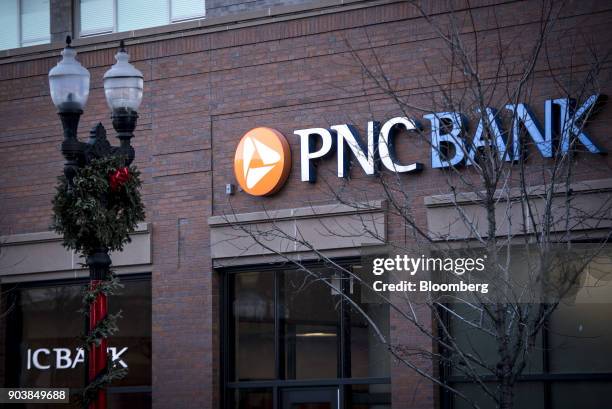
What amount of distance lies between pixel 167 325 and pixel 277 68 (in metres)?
4.58

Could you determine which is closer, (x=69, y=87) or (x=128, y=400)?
(x=69, y=87)

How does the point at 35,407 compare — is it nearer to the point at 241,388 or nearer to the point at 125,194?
the point at 241,388

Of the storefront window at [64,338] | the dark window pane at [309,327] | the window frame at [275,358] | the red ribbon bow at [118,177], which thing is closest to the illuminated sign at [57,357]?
the storefront window at [64,338]

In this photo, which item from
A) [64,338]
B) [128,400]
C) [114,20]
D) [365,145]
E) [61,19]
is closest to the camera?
[365,145]

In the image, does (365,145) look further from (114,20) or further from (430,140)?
(114,20)

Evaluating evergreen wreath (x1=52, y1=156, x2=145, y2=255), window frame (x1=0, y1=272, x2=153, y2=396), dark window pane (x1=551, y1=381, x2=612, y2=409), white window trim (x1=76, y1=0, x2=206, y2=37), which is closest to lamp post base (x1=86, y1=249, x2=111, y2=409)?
evergreen wreath (x1=52, y1=156, x2=145, y2=255)

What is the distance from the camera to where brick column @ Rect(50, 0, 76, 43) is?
2119cm

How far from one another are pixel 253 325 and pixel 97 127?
22.1ft

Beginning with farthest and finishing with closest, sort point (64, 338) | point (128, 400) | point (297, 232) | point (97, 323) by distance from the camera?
point (64, 338) < point (128, 400) < point (297, 232) < point (97, 323)

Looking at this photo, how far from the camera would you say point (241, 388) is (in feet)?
61.4

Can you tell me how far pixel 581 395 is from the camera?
15.7 m

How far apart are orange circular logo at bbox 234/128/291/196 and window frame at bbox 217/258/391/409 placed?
4.20ft

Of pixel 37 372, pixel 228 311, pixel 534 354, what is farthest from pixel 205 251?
pixel 534 354

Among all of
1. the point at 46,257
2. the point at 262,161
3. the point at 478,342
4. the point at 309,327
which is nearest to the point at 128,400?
the point at 46,257
